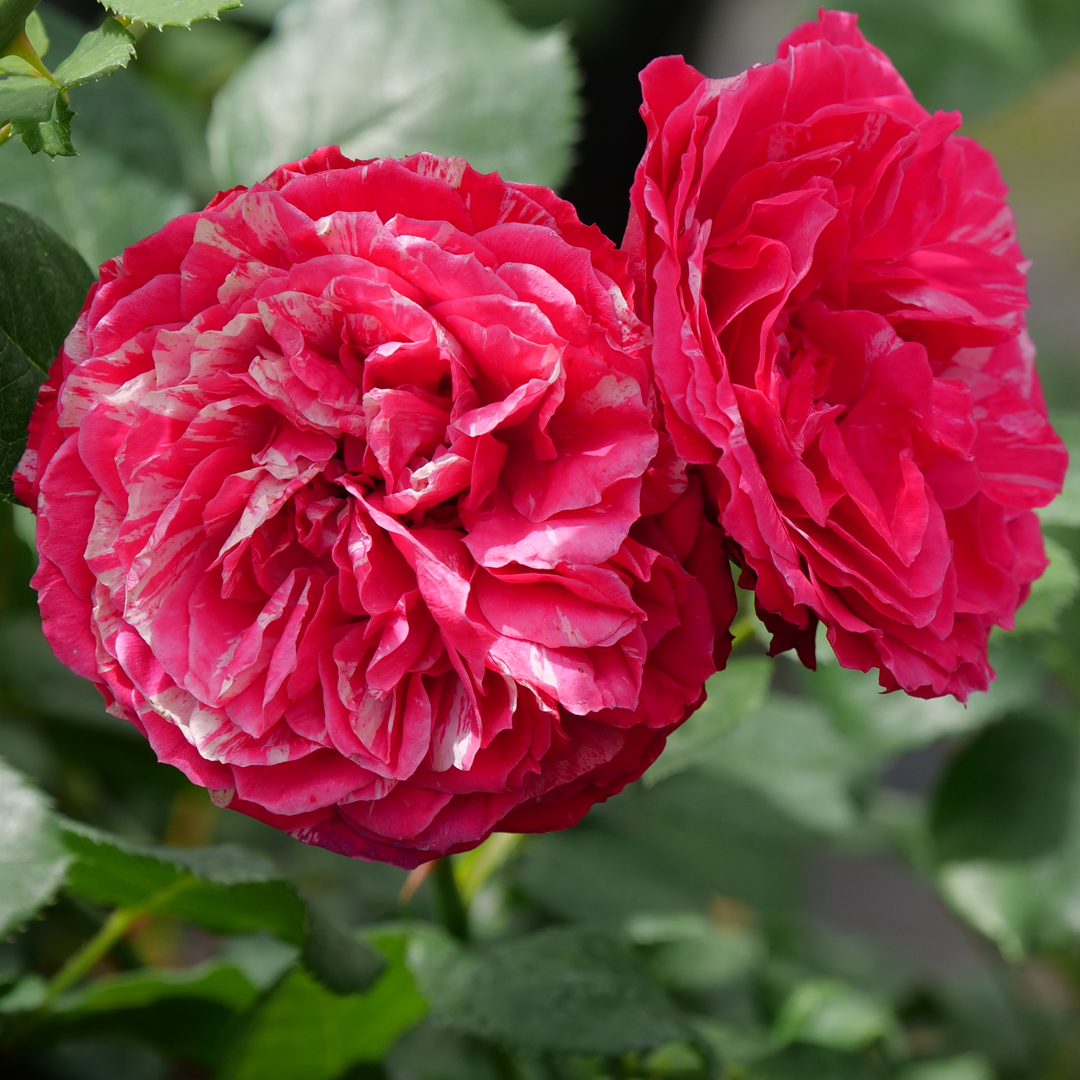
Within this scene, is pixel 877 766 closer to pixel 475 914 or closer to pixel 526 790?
pixel 475 914

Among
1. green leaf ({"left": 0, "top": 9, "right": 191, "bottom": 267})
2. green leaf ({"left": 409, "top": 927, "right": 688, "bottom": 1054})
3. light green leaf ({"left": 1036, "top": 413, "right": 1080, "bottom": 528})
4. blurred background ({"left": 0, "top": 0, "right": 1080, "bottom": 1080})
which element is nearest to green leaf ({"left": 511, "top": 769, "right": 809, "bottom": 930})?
blurred background ({"left": 0, "top": 0, "right": 1080, "bottom": 1080})

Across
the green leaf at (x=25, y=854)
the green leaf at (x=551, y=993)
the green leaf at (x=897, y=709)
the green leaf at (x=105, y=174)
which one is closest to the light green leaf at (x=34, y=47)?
the green leaf at (x=105, y=174)

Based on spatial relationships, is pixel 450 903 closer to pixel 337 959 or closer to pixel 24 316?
pixel 337 959

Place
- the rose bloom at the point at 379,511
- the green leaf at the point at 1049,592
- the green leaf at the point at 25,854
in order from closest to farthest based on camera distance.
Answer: the rose bloom at the point at 379,511, the green leaf at the point at 25,854, the green leaf at the point at 1049,592

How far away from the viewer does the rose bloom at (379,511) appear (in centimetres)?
28

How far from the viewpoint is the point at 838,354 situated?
0.32 meters

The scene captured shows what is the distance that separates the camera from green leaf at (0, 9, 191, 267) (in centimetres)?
48

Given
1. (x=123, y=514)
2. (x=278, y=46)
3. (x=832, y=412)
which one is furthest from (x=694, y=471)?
(x=278, y=46)

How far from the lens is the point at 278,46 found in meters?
0.58

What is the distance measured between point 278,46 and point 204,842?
1.45ft

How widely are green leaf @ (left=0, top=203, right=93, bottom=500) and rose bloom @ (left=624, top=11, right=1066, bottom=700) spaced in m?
0.17

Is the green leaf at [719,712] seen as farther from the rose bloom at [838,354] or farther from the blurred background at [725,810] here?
the rose bloom at [838,354]

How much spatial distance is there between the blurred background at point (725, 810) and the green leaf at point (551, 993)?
0.14ft

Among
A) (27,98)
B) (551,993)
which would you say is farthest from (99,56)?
(551,993)
